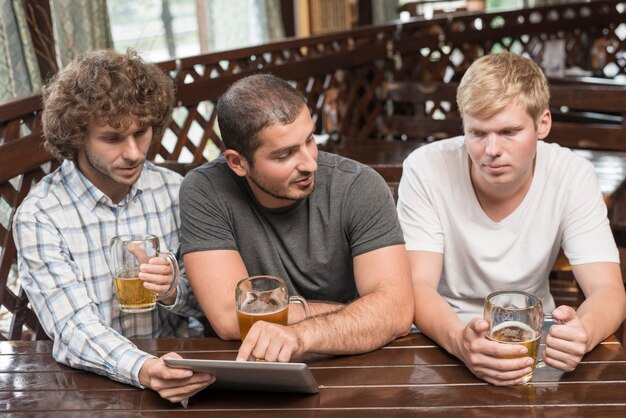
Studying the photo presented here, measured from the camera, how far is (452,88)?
149 inches

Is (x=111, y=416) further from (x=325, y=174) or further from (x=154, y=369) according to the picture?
(x=325, y=174)

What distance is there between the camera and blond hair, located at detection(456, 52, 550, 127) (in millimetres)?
1719

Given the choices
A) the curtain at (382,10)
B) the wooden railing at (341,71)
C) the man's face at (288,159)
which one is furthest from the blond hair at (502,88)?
the curtain at (382,10)

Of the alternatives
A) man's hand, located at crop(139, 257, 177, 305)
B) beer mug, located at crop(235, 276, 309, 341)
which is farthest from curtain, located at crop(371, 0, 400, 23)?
beer mug, located at crop(235, 276, 309, 341)

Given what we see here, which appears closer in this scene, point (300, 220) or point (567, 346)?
point (567, 346)

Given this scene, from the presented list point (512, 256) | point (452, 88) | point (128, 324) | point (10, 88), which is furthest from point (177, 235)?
point (452, 88)

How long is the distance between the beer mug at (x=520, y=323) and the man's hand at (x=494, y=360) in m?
0.01

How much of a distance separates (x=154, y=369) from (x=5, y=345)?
46 cm

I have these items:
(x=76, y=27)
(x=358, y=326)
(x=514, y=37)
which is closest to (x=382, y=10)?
(x=514, y=37)

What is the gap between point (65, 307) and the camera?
1.62 m

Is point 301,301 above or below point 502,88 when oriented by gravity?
below

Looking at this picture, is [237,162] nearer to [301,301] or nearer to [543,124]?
[301,301]

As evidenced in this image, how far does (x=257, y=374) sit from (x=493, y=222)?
84cm

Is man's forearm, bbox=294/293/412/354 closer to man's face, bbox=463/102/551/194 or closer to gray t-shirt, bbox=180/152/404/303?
gray t-shirt, bbox=180/152/404/303
